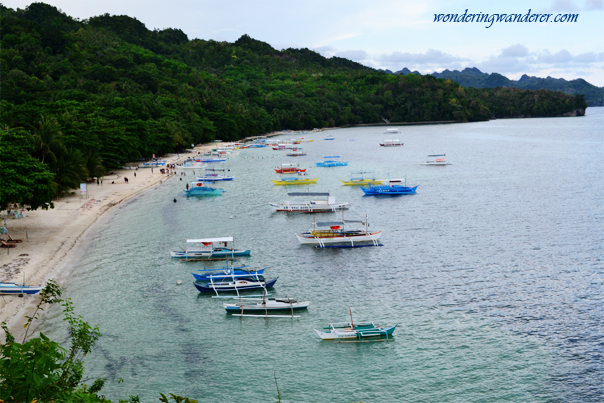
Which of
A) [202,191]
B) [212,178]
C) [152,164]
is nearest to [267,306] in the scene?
[202,191]

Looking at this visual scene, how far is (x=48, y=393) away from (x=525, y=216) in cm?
6960

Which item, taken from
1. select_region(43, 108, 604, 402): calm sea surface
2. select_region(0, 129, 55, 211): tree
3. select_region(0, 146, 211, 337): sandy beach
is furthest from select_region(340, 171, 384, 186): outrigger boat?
select_region(0, 129, 55, 211): tree

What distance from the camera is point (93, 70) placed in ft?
619

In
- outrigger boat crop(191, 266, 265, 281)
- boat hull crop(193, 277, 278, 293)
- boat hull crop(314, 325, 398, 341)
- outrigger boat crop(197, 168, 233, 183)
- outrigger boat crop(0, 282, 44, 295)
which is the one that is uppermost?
outrigger boat crop(197, 168, 233, 183)

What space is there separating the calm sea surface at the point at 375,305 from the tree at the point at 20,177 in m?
7.81

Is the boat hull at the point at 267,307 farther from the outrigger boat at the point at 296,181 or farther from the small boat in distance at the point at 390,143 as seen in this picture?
the small boat in distance at the point at 390,143

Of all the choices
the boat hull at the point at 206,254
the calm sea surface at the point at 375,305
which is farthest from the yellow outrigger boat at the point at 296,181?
the boat hull at the point at 206,254

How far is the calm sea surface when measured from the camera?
3097 cm

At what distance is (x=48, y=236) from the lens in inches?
2309

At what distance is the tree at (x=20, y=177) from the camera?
51625 mm

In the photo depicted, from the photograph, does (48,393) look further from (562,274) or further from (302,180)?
(302,180)

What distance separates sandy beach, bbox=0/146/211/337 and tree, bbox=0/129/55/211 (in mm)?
4391

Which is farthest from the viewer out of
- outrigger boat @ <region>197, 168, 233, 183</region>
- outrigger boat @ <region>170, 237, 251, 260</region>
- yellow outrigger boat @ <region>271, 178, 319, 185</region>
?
yellow outrigger boat @ <region>271, 178, 319, 185</region>

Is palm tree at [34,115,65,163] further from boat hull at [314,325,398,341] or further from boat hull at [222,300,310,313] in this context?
boat hull at [314,325,398,341]
